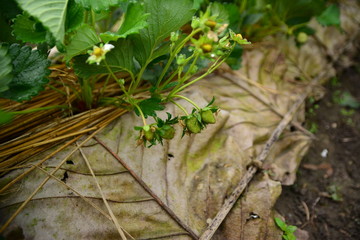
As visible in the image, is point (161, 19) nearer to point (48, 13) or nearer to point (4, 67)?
point (48, 13)

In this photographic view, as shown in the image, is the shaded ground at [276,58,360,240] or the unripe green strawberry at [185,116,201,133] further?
the shaded ground at [276,58,360,240]

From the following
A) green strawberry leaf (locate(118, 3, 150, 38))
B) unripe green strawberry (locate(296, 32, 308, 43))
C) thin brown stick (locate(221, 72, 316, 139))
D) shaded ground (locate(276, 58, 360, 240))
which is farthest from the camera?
unripe green strawberry (locate(296, 32, 308, 43))

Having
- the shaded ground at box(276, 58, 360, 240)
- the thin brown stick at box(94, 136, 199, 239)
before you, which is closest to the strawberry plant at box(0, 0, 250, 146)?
the thin brown stick at box(94, 136, 199, 239)

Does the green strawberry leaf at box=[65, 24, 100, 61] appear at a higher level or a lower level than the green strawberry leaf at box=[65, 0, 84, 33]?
lower

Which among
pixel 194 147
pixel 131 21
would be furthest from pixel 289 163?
pixel 131 21

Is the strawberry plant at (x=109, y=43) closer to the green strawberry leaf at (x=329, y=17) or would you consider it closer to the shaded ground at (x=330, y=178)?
the shaded ground at (x=330, y=178)

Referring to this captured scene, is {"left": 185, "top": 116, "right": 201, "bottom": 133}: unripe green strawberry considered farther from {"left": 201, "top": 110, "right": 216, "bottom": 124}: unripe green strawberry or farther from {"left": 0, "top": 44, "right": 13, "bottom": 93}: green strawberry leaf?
{"left": 0, "top": 44, "right": 13, "bottom": 93}: green strawberry leaf
